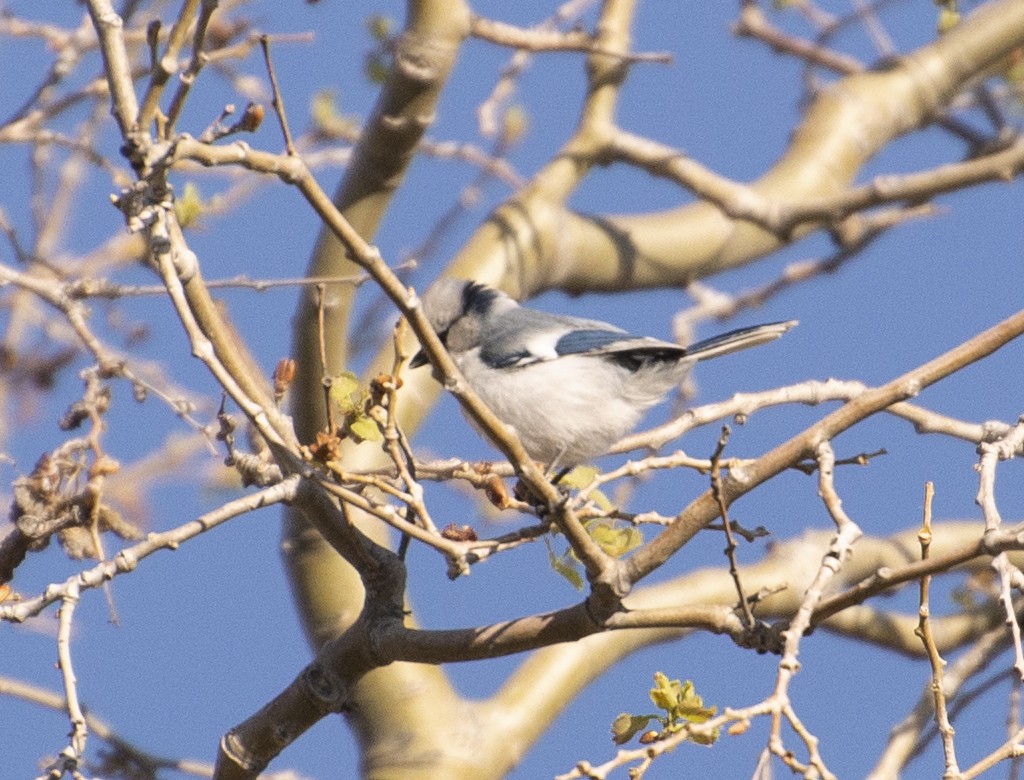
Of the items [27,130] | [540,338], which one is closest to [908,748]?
[540,338]

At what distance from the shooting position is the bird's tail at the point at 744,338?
116 inches

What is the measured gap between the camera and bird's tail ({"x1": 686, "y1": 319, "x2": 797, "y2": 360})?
2955 mm

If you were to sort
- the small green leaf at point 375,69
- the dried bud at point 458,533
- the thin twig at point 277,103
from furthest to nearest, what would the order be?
1. the small green leaf at point 375,69
2. the dried bud at point 458,533
3. the thin twig at point 277,103

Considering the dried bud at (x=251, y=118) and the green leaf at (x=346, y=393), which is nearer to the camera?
the dried bud at (x=251, y=118)

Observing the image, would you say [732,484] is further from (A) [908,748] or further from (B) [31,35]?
(B) [31,35]

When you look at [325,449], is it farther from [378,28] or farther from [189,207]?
[378,28]

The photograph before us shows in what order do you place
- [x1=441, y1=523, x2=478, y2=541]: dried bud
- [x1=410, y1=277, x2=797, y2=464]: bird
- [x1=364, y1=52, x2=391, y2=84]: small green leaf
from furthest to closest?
[x1=364, y1=52, x2=391, y2=84]: small green leaf, [x1=410, y1=277, x2=797, y2=464]: bird, [x1=441, y1=523, x2=478, y2=541]: dried bud

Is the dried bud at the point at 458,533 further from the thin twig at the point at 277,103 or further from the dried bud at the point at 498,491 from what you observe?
the thin twig at the point at 277,103

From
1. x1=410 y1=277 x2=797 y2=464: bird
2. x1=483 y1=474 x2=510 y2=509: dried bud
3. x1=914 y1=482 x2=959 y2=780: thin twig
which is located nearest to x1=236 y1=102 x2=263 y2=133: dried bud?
x1=483 y1=474 x2=510 y2=509: dried bud

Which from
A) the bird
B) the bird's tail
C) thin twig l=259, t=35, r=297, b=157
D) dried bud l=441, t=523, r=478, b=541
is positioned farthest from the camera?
the bird

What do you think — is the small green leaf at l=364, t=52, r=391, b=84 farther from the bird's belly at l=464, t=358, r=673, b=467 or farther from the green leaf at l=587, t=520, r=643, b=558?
the green leaf at l=587, t=520, r=643, b=558

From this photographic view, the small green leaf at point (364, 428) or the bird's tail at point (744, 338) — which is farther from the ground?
the bird's tail at point (744, 338)

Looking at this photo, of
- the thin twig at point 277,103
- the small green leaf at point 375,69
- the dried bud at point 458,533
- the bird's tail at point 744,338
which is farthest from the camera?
the small green leaf at point 375,69

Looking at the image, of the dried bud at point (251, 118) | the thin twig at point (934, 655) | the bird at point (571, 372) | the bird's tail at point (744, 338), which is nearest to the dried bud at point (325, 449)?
the dried bud at point (251, 118)
